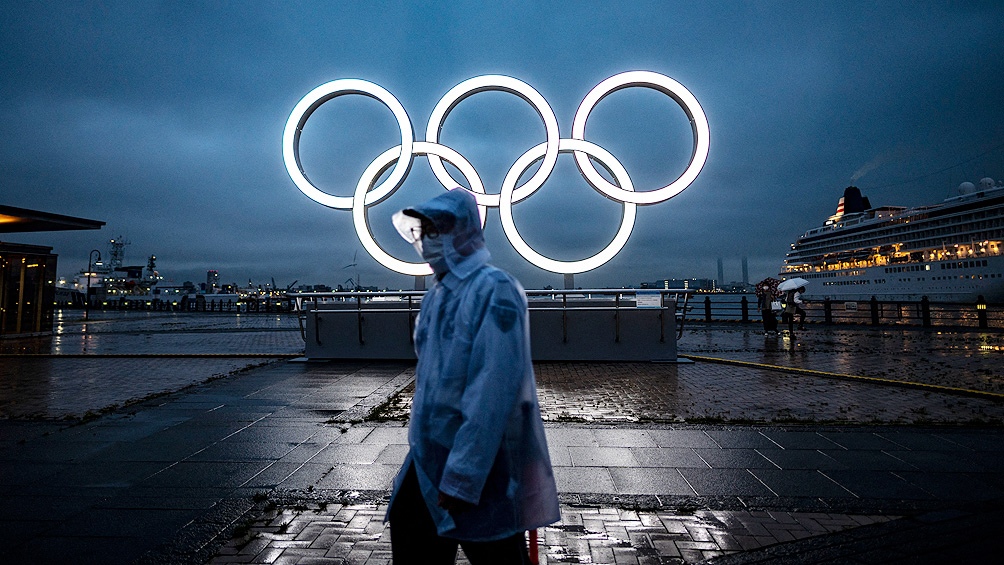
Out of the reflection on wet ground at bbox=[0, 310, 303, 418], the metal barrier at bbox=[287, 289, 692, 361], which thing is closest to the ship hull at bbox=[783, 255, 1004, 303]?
the metal barrier at bbox=[287, 289, 692, 361]

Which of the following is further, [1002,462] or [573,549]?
[1002,462]

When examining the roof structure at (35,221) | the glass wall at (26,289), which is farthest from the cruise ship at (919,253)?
the glass wall at (26,289)

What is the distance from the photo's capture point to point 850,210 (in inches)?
3219

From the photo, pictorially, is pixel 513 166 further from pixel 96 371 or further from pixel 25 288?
pixel 25 288

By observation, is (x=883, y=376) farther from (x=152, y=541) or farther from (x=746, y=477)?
(x=152, y=541)

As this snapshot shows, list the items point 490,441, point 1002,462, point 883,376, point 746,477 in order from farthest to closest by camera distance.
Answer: point 883,376 < point 1002,462 < point 746,477 < point 490,441

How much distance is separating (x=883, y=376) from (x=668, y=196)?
15.8 feet

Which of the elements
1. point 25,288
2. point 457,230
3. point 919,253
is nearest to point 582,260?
point 457,230

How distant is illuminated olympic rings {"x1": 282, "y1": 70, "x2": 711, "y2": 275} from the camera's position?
405 inches

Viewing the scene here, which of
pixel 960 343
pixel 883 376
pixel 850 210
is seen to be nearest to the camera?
pixel 883 376

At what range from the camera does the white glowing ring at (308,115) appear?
34.4 feet

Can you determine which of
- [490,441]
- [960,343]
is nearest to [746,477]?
[490,441]

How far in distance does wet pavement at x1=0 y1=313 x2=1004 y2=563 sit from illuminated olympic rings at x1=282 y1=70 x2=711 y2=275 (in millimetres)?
3232

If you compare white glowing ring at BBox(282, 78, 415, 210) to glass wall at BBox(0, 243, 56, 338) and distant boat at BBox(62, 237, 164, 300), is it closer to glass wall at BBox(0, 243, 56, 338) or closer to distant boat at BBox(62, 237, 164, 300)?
glass wall at BBox(0, 243, 56, 338)
